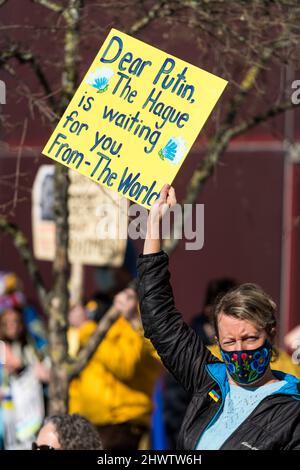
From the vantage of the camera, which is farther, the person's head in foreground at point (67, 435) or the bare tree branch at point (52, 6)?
the bare tree branch at point (52, 6)

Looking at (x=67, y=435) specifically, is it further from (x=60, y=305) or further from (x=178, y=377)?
(x=60, y=305)

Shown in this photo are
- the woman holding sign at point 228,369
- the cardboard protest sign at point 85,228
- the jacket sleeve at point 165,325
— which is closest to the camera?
the woman holding sign at point 228,369

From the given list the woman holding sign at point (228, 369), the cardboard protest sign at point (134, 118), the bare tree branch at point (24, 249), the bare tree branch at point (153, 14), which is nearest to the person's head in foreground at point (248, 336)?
the woman holding sign at point (228, 369)

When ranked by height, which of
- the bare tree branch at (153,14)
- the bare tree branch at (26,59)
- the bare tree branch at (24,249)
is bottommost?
the bare tree branch at (24,249)

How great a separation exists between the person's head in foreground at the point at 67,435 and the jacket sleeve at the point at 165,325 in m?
0.81

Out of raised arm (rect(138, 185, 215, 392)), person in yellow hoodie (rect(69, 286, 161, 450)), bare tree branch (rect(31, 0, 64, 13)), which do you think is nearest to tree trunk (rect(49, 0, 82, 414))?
bare tree branch (rect(31, 0, 64, 13))

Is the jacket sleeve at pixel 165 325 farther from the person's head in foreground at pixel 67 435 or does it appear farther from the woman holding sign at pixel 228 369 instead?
the person's head in foreground at pixel 67 435

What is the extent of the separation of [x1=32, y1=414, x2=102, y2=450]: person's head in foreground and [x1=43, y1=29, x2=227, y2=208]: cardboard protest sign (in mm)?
993

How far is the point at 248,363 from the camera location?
114 inches

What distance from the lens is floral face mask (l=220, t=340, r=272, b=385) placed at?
2.89 metres

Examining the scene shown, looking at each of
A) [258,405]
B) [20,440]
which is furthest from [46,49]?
[20,440]

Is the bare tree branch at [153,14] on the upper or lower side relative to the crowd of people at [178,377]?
upper

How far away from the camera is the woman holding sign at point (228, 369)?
2.80m

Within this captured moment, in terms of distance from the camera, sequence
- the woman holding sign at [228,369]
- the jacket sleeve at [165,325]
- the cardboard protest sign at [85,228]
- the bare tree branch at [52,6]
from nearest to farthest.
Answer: the woman holding sign at [228,369], the jacket sleeve at [165,325], the bare tree branch at [52,6], the cardboard protest sign at [85,228]
